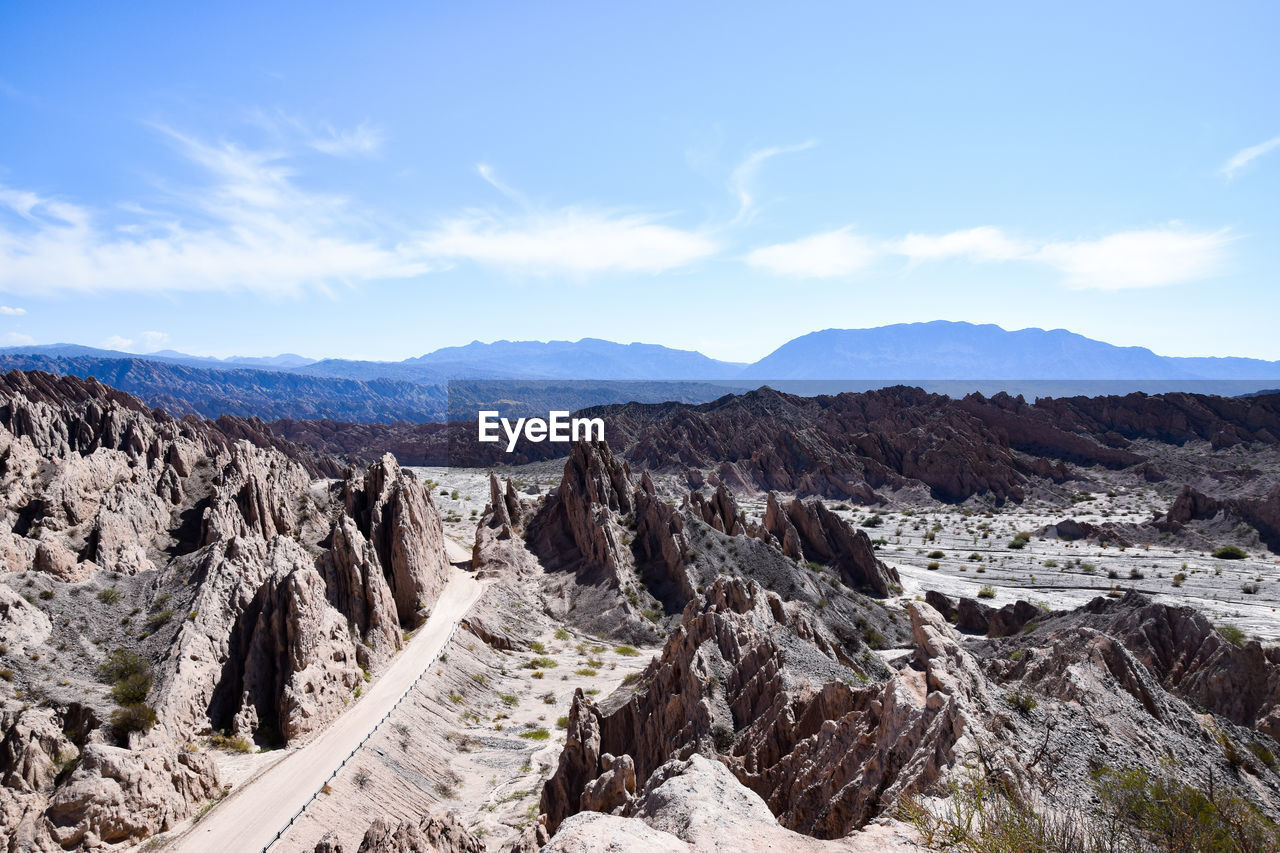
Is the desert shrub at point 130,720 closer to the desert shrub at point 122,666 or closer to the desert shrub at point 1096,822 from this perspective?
the desert shrub at point 122,666

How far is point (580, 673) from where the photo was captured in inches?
1558

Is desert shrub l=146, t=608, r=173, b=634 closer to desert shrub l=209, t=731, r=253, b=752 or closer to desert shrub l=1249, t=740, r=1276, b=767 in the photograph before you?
desert shrub l=209, t=731, r=253, b=752

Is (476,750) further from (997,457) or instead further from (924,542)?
(997,457)

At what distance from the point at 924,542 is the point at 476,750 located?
2689 inches

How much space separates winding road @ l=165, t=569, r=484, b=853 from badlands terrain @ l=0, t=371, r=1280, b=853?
171 mm

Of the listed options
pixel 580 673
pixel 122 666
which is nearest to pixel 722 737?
pixel 580 673

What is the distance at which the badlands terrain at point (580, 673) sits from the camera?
1416 cm

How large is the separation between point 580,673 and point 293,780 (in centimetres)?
1714

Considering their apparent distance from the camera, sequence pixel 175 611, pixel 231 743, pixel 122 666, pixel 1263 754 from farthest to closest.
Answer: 1. pixel 175 611
2. pixel 122 666
3. pixel 231 743
4. pixel 1263 754

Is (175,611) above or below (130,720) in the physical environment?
above

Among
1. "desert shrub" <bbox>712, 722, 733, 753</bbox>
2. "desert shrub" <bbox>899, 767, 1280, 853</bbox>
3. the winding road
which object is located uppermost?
"desert shrub" <bbox>899, 767, 1280, 853</bbox>

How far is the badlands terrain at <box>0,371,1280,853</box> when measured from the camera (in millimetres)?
14164

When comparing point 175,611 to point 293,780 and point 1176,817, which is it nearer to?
point 293,780

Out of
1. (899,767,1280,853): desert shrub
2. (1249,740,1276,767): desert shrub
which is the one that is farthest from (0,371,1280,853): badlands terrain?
(1249,740,1276,767): desert shrub
